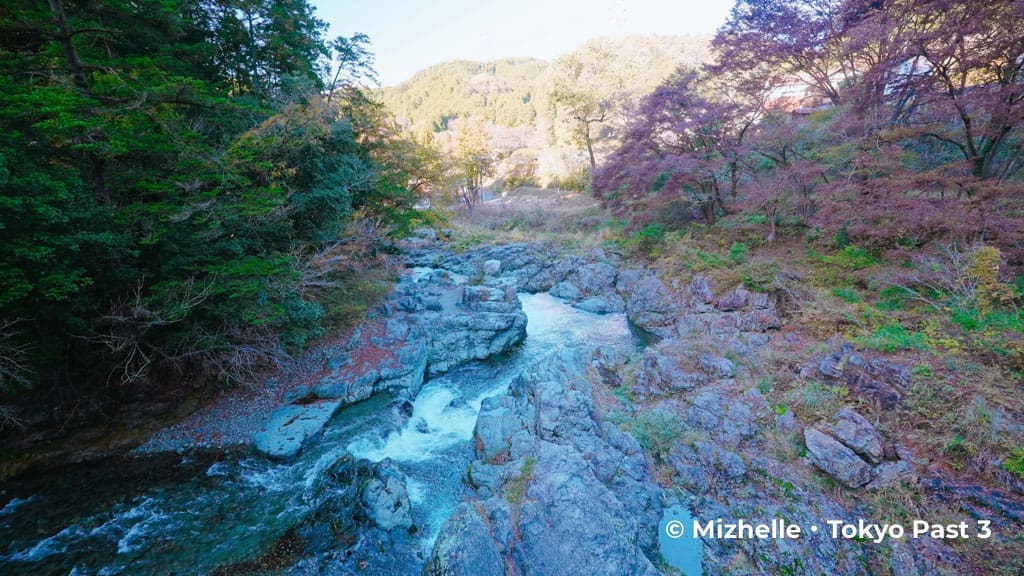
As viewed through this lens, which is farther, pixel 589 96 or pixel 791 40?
pixel 589 96

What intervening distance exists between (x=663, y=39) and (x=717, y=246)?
238 ft

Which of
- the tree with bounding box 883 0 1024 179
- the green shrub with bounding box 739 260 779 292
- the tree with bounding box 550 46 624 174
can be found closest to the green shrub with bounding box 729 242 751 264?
the green shrub with bounding box 739 260 779 292

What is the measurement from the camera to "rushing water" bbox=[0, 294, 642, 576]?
533 cm

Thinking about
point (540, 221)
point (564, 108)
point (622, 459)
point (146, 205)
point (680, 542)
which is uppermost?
point (564, 108)

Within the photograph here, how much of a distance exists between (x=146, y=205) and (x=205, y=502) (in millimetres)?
5319

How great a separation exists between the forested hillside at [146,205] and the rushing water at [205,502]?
1849 mm

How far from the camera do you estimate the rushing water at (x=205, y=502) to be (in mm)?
5328

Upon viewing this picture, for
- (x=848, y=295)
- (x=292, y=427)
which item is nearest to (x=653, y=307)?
(x=848, y=295)

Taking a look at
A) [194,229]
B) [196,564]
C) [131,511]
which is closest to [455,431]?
[196,564]

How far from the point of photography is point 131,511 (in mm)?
6117

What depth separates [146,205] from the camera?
6.42 metres

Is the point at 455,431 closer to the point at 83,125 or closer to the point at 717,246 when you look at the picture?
the point at 83,125

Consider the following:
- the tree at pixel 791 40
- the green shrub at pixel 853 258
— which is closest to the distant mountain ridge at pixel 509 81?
the tree at pixel 791 40

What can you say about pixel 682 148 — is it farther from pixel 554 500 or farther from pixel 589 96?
pixel 589 96
